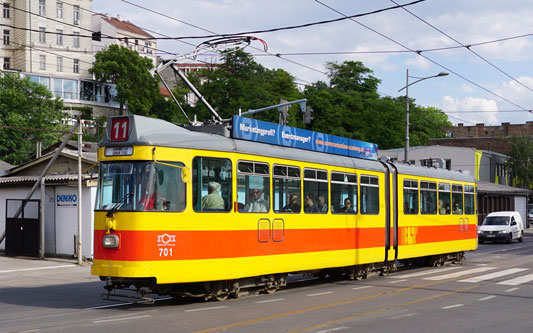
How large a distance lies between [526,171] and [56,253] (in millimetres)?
52251

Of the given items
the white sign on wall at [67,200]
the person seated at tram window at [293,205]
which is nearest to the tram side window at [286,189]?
the person seated at tram window at [293,205]

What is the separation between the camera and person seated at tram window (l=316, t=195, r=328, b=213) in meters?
16.2

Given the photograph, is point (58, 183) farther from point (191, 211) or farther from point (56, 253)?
point (191, 211)

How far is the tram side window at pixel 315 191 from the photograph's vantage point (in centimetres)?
1574

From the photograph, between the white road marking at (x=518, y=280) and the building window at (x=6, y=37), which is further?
the building window at (x=6, y=37)

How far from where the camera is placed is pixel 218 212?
43.4 feet

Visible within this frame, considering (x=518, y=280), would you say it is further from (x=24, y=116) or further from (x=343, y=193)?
(x=24, y=116)

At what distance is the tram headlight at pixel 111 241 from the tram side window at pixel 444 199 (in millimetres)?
12716

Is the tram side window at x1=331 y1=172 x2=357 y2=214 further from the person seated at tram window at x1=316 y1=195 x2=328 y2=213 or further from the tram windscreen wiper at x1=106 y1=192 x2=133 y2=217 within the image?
the tram windscreen wiper at x1=106 y1=192 x2=133 y2=217

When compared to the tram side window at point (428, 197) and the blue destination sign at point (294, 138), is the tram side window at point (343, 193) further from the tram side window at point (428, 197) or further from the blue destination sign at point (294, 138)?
the tram side window at point (428, 197)

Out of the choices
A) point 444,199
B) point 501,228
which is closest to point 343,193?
point 444,199

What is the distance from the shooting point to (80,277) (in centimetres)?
1969

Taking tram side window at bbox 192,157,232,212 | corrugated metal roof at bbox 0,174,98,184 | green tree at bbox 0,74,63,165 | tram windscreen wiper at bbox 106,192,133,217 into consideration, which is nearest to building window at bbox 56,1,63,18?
green tree at bbox 0,74,63,165

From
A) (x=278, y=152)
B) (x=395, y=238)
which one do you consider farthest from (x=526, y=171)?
(x=278, y=152)
